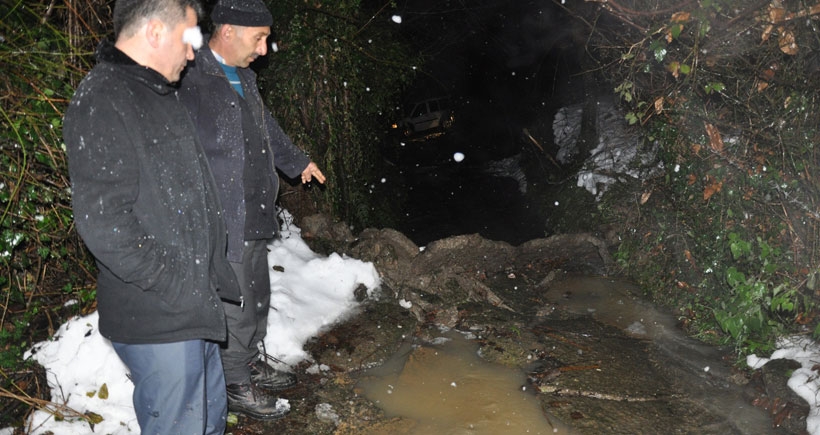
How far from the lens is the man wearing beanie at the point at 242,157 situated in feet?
9.37

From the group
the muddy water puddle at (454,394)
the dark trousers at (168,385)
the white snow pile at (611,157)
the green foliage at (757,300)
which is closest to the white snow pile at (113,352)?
the muddy water puddle at (454,394)

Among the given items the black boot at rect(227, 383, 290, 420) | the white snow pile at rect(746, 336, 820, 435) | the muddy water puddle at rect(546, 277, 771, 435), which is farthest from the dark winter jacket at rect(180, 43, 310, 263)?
the white snow pile at rect(746, 336, 820, 435)

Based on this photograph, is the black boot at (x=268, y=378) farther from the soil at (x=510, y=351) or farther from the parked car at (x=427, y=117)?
the parked car at (x=427, y=117)

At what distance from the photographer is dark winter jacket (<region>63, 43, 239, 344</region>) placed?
182cm

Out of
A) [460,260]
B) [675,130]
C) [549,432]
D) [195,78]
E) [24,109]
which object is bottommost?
[460,260]

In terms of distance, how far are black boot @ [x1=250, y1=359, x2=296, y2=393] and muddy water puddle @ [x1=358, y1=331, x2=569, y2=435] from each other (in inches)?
21.2

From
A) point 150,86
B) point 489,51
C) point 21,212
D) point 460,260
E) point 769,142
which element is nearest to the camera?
point 150,86

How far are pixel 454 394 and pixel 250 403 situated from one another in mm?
1369

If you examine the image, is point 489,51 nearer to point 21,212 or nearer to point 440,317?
point 440,317

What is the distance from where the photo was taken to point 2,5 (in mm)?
3279

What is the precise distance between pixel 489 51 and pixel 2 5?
18.4 m

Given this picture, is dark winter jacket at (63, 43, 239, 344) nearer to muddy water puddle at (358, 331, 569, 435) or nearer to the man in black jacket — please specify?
the man in black jacket

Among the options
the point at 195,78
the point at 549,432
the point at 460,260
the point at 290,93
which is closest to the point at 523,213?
the point at 460,260

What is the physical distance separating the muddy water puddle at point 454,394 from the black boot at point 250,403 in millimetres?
676
